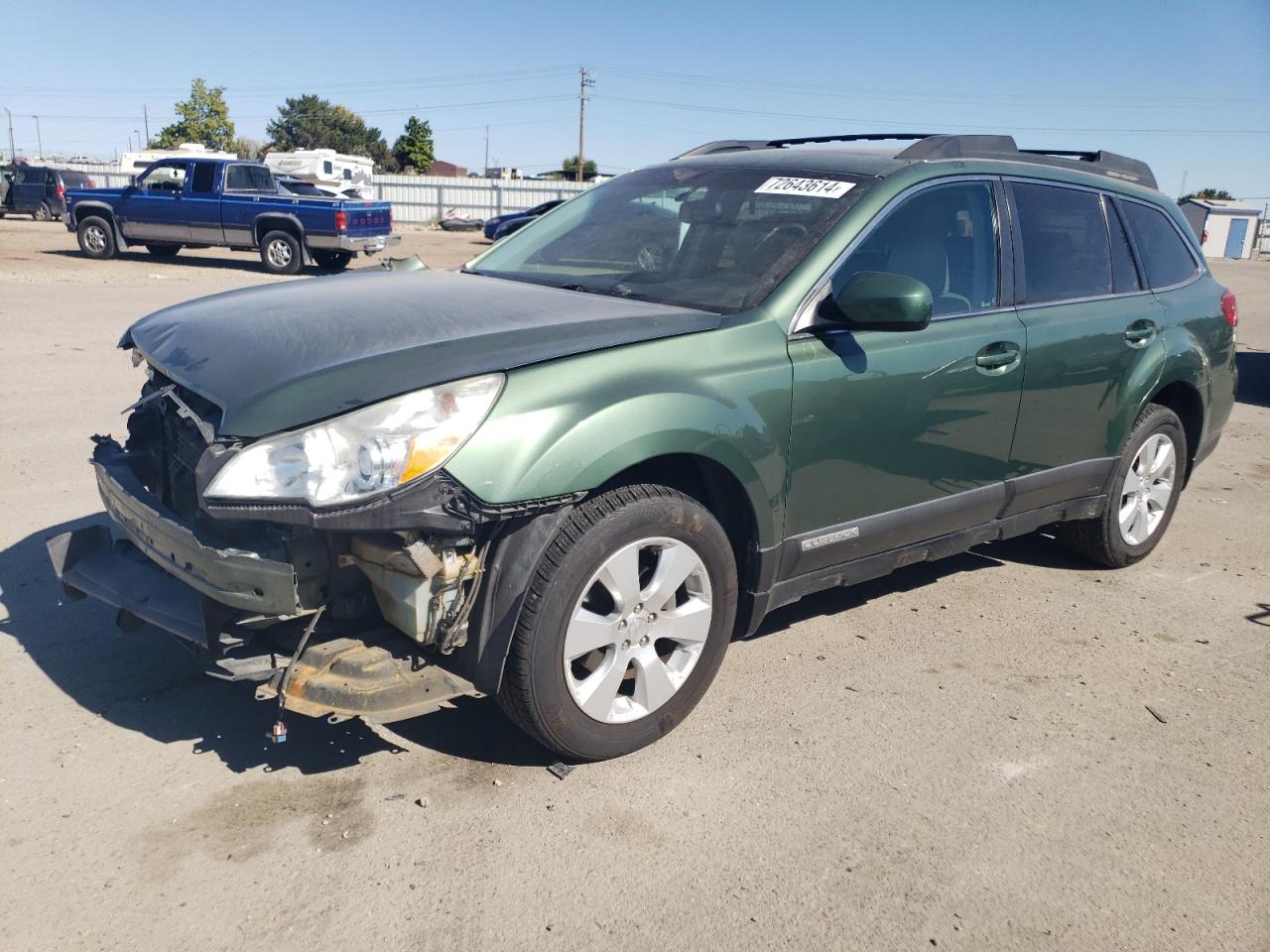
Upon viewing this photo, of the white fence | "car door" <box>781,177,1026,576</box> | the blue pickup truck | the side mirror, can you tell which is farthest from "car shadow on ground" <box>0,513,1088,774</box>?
the white fence

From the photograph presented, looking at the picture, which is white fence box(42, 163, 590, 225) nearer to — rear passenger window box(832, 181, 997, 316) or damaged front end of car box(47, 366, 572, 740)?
rear passenger window box(832, 181, 997, 316)

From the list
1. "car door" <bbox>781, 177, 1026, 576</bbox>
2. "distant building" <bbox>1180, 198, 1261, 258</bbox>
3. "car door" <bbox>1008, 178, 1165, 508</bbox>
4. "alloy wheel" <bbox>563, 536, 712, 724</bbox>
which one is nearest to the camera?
"alloy wheel" <bbox>563, 536, 712, 724</bbox>

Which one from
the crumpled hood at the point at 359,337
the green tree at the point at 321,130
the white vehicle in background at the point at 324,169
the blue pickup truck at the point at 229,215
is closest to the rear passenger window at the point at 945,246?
the crumpled hood at the point at 359,337

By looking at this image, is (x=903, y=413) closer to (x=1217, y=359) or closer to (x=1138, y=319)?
(x=1138, y=319)

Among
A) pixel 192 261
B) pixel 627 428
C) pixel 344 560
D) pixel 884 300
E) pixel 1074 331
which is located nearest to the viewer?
pixel 344 560

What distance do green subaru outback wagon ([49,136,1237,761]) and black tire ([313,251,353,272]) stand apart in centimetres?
1525

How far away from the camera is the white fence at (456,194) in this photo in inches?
1780

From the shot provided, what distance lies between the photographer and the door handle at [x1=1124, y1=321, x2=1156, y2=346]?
4.62 meters

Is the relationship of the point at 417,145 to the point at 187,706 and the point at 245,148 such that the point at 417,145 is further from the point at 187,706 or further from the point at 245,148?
the point at 187,706

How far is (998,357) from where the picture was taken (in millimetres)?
3986

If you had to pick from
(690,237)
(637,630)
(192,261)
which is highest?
(690,237)

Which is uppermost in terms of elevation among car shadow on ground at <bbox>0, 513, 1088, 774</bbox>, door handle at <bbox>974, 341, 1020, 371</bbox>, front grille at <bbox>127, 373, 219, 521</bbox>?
door handle at <bbox>974, 341, 1020, 371</bbox>

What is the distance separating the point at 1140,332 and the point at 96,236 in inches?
799

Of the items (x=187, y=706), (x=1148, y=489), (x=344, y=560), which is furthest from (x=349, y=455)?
(x=1148, y=489)
